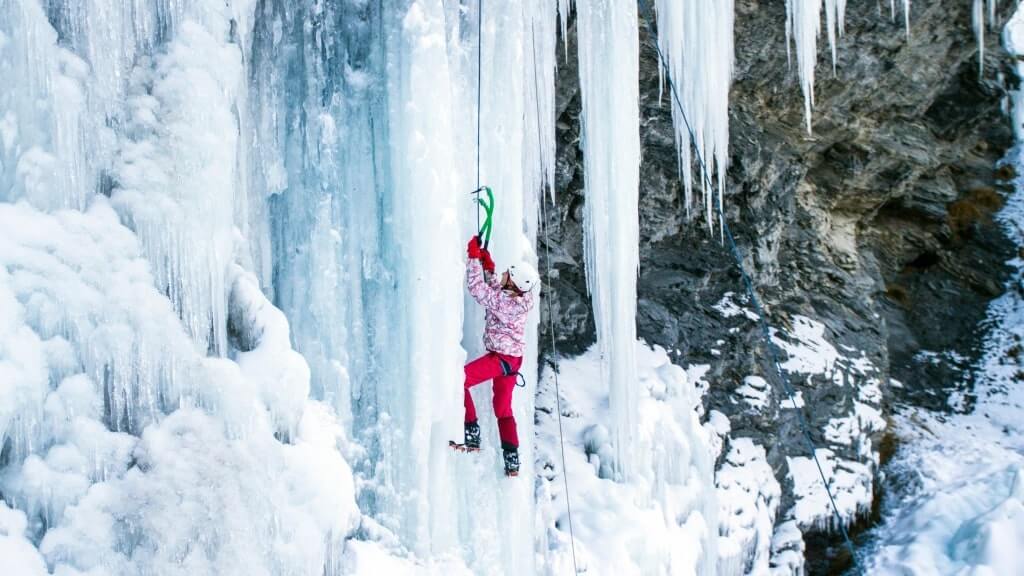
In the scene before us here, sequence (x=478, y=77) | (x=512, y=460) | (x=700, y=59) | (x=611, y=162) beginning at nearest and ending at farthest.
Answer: (x=512, y=460) → (x=478, y=77) → (x=611, y=162) → (x=700, y=59)

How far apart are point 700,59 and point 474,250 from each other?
10.6 ft

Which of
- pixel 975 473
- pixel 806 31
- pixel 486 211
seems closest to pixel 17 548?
pixel 486 211

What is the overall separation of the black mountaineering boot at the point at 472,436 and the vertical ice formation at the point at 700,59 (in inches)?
118

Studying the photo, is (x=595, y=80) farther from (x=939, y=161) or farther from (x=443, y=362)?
(x=939, y=161)

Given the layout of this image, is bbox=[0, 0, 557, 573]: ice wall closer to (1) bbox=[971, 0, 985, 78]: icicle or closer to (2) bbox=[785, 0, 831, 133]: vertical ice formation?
(2) bbox=[785, 0, 831, 133]: vertical ice formation

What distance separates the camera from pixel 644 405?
5.98 m

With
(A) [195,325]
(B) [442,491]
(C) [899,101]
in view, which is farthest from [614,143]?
(C) [899,101]

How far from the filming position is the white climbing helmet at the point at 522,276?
3904 millimetres

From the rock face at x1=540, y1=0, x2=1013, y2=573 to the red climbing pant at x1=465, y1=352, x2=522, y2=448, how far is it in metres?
2.70

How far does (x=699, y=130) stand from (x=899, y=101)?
3.88m

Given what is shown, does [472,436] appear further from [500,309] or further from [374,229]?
[374,229]

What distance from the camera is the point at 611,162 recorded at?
17.5 feet

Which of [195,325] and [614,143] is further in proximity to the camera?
[614,143]

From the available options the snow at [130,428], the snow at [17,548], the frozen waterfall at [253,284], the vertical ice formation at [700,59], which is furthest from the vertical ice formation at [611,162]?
the snow at [17,548]
